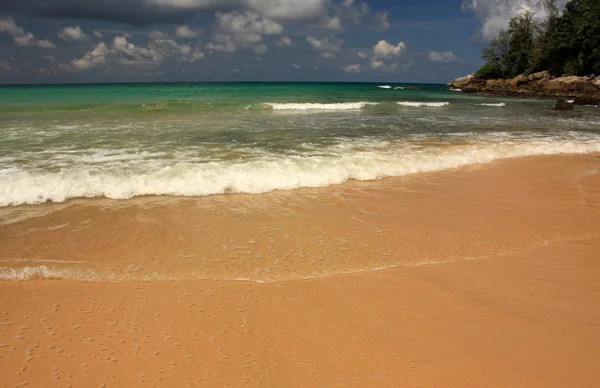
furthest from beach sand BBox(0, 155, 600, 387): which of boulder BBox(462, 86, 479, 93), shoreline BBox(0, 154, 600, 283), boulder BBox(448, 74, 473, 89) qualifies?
boulder BBox(448, 74, 473, 89)

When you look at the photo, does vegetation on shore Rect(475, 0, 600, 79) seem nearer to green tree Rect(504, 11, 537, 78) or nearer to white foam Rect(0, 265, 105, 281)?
green tree Rect(504, 11, 537, 78)

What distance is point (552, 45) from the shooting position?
170 feet

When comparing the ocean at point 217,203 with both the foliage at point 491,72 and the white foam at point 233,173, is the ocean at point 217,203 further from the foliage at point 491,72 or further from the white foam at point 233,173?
the foliage at point 491,72

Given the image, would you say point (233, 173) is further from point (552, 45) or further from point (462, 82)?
point (462, 82)

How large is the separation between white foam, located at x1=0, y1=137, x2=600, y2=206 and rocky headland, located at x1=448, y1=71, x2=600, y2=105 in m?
29.5

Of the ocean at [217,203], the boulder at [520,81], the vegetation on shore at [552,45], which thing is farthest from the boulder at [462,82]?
the ocean at [217,203]

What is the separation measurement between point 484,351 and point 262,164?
5.98 metres

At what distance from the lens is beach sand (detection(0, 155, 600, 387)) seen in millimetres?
2680

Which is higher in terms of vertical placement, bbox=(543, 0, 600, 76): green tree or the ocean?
bbox=(543, 0, 600, 76): green tree

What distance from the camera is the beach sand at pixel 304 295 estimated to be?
268 cm

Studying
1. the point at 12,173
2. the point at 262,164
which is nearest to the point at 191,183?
the point at 262,164

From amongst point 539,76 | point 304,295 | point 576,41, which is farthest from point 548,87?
point 304,295

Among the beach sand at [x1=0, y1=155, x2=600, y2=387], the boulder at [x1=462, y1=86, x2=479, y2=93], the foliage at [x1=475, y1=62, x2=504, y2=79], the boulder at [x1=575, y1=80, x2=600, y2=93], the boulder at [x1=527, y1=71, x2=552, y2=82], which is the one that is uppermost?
the foliage at [x1=475, y1=62, x2=504, y2=79]

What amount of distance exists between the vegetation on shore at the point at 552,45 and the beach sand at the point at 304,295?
53926 mm
